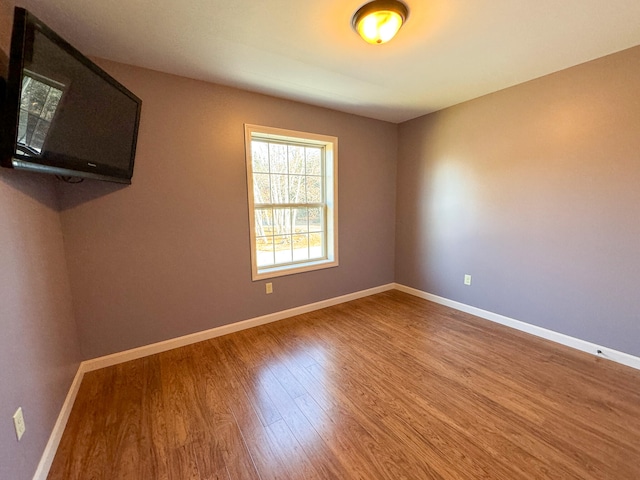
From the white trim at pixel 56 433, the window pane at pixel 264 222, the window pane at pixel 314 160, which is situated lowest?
the white trim at pixel 56 433

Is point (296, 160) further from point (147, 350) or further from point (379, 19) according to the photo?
point (147, 350)

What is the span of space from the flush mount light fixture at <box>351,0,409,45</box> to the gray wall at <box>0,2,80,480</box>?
1.82 meters

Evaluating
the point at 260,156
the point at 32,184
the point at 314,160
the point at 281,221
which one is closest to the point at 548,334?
the point at 281,221

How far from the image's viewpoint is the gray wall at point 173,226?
81.4 inches

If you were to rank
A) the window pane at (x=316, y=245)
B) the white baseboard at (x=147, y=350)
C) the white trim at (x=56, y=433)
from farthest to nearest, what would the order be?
the window pane at (x=316, y=245), the white baseboard at (x=147, y=350), the white trim at (x=56, y=433)

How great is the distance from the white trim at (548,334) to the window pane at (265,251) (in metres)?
2.19

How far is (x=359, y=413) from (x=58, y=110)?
2349 millimetres

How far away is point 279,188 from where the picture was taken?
304 centimetres

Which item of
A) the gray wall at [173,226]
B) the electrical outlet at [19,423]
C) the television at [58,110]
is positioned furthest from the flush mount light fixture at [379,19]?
the electrical outlet at [19,423]

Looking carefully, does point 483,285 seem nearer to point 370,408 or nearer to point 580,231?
point 580,231

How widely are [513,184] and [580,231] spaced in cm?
70

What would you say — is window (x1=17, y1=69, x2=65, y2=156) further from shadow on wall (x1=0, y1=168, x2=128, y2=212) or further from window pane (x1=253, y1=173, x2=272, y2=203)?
window pane (x1=253, y1=173, x2=272, y2=203)

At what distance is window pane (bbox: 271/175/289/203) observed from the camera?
9.82 feet

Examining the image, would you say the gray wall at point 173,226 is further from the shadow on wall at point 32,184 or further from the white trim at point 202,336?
the shadow on wall at point 32,184
